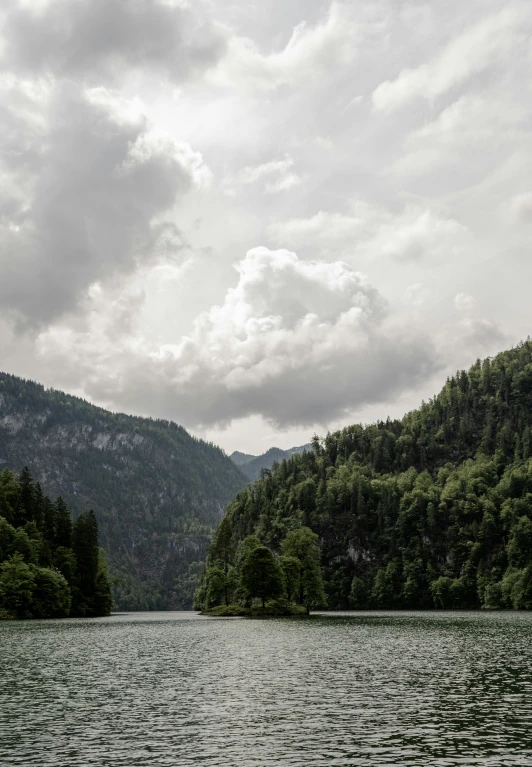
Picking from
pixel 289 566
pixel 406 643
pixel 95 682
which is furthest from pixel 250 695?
pixel 289 566

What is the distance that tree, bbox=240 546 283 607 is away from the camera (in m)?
179

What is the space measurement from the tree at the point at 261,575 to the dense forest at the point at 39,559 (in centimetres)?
4334

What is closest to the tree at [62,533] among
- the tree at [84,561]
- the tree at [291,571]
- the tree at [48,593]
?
the tree at [84,561]

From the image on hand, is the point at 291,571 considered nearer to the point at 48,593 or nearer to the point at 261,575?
the point at 261,575

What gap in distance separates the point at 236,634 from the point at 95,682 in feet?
198

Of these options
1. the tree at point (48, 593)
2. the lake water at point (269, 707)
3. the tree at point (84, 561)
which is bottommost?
the lake water at point (269, 707)

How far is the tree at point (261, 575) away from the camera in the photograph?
588 feet

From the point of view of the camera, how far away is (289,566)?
181125mm

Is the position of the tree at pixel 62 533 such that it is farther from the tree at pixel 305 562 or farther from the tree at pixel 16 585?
the tree at pixel 305 562

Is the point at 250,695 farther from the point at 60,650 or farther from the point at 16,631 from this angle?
the point at 16,631

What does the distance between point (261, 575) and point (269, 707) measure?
13827cm

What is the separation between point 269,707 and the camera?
144ft

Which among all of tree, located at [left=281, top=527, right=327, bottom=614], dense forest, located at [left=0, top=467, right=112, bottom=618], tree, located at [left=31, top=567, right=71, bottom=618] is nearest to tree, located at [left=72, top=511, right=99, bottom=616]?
dense forest, located at [left=0, top=467, right=112, bottom=618]

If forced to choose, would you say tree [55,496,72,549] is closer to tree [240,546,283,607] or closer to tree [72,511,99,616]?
tree [72,511,99,616]
